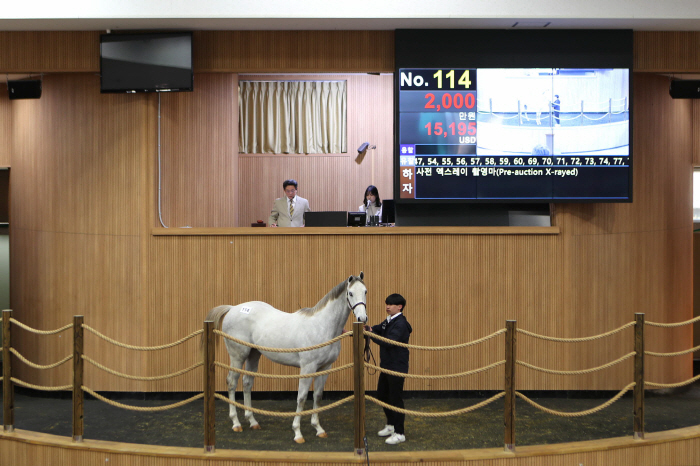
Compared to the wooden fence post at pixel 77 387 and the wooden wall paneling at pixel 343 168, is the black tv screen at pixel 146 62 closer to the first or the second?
the wooden fence post at pixel 77 387

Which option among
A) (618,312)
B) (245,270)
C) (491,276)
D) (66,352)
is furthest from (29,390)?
(618,312)

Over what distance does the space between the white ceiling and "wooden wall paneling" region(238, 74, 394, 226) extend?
3351mm

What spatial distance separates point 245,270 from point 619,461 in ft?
12.0

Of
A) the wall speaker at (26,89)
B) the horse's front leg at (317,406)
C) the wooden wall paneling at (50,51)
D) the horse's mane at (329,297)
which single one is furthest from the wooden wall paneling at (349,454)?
the wooden wall paneling at (50,51)

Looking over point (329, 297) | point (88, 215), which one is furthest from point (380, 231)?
point (88, 215)

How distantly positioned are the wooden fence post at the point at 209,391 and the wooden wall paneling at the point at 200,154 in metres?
2.11

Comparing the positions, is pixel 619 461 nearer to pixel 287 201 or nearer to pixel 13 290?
pixel 287 201

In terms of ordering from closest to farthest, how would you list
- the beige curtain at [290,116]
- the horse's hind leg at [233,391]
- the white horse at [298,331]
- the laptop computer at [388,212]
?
1. the white horse at [298,331]
2. the horse's hind leg at [233,391]
3. the laptop computer at [388,212]
4. the beige curtain at [290,116]

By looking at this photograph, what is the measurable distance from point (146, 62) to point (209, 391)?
10.5 ft

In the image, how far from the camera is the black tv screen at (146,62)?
6129mm

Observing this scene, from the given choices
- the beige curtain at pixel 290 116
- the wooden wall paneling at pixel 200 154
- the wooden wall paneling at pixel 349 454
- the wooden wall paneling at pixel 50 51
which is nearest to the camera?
the wooden wall paneling at pixel 349 454

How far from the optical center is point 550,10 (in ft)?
19.4

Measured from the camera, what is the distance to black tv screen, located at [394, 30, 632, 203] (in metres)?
6.10

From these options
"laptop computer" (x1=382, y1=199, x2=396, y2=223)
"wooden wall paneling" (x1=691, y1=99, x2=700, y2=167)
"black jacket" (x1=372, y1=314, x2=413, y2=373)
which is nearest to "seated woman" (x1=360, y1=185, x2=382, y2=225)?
"laptop computer" (x1=382, y1=199, x2=396, y2=223)
